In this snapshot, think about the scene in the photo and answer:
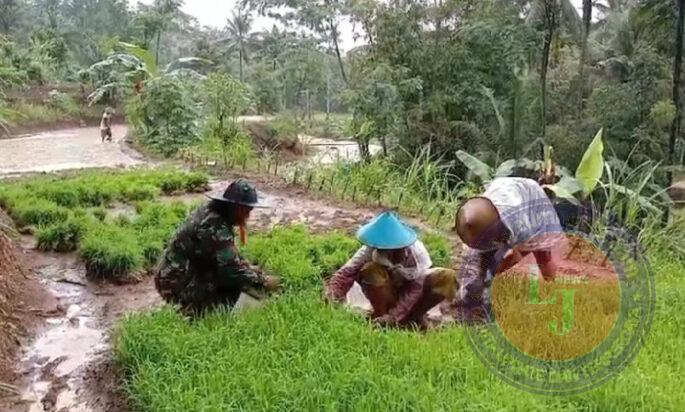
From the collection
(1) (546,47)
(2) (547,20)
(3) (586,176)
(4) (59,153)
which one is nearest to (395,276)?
(3) (586,176)

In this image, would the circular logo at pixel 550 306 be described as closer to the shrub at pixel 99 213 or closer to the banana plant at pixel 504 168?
the banana plant at pixel 504 168

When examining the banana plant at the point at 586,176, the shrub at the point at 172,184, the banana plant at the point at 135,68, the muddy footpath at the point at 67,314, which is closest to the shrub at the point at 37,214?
the muddy footpath at the point at 67,314

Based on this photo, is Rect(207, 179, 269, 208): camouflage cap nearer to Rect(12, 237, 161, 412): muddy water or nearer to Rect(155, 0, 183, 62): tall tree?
Rect(12, 237, 161, 412): muddy water

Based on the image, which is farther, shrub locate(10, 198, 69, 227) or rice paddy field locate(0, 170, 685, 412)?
shrub locate(10, 198, 69, 227)

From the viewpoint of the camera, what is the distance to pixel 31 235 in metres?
5.57

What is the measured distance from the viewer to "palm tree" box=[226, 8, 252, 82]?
28734 millimetres

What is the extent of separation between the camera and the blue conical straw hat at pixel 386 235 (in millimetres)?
3500

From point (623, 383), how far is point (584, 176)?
9.88 feet

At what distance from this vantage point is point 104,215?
603 centimetres

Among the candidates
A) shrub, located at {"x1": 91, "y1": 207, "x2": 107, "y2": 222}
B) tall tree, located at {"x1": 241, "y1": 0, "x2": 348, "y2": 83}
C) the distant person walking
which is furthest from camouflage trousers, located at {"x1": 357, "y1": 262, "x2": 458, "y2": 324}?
tall tree, located at {"x1": 241, "y1": 0, "x2": 348, "y2": 83}

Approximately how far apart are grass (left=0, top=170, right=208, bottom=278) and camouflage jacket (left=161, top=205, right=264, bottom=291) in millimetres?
1268

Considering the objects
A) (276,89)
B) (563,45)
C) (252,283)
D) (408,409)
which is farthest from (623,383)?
(276,89)

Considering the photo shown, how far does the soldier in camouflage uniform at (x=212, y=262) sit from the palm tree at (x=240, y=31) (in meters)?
25.4

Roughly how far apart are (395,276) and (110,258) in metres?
2.37
